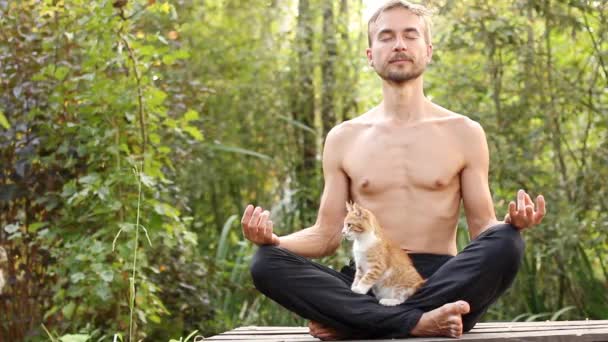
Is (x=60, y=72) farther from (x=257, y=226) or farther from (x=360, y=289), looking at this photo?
(x=360, y=289)

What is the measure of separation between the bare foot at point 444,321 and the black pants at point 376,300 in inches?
1.6

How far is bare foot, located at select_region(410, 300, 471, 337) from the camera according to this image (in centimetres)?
361

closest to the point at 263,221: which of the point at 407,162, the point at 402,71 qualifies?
the point at 407,162

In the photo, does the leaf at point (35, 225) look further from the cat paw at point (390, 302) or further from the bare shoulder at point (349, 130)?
the cat paw at point (390, 302)

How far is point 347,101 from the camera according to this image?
28.1 ft

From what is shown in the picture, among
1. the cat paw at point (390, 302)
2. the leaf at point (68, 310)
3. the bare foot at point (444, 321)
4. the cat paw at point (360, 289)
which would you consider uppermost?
the cat paw at point (360, 289)

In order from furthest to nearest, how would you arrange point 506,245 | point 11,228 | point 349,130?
point 11,228
point 349,130
point 506,245

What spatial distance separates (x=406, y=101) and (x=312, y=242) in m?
0.73

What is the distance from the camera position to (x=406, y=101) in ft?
14.4

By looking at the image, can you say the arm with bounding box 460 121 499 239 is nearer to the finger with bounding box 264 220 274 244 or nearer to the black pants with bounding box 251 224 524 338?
the black pants with bounding box 251 224 524 338

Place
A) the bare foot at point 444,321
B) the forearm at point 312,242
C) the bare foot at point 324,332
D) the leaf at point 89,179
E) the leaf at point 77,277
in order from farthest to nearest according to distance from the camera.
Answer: the leaf at point 89,179
the leaf at point 77,277
the forearm at point 312,242
the bare foot at point 324,332
the bare foot at point 444,321

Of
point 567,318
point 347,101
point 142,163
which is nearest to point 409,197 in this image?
point 142,163

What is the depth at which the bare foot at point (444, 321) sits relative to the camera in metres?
3.61

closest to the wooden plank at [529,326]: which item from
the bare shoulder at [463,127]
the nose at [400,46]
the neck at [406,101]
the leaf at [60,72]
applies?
the bare shoulder at [463,127]
